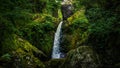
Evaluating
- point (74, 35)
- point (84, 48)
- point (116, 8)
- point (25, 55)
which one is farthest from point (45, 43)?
point (116, 8)

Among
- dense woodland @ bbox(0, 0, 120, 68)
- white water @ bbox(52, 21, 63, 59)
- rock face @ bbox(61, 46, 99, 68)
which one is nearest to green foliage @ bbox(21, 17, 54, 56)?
dense woodland @ bbox(0, 0, 120, 68)

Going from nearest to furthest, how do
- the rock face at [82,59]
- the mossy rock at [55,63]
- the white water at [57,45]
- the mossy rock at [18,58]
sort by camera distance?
the rock face at [82,59], the mossy rock at [18,58], the mossy rock at [55,63], the white water at [57,45]

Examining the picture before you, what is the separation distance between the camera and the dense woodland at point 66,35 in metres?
7.54

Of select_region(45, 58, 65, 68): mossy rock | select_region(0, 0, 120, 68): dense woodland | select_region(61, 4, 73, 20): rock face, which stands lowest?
select_region(45, 58, 65, 68): mossy rock

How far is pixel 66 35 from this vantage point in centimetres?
1705

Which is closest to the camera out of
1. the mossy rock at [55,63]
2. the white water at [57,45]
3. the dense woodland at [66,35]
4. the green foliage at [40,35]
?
the dense woodland at [66,35]

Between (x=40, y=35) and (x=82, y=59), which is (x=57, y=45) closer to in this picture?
(x=40, y=35)

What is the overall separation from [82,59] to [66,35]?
639 centimetres

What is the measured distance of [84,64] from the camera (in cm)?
1065

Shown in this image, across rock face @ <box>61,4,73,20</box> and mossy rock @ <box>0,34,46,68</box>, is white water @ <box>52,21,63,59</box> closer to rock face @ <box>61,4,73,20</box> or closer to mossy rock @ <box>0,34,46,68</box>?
mossy rock @ <box>0,34,46,68</box>

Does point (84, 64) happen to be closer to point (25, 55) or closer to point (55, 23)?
point (25, 55)

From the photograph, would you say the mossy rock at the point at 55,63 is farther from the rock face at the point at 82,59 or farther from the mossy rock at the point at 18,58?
the rock face at the point at 82,59

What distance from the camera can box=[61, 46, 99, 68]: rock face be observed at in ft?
34.8

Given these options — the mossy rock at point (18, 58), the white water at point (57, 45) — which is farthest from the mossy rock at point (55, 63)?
the white water at point (57, 45)
